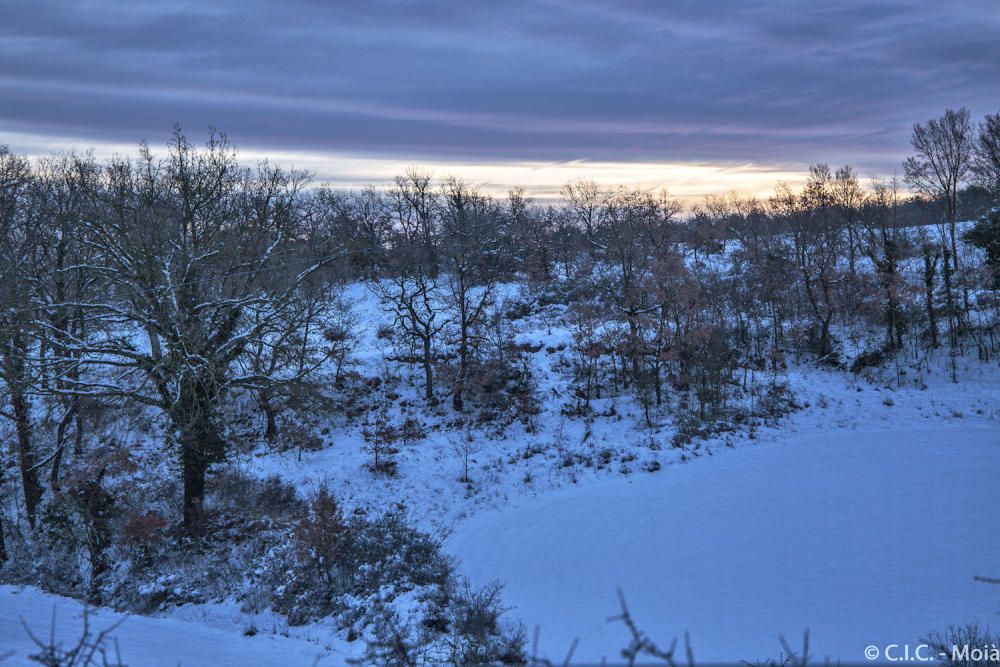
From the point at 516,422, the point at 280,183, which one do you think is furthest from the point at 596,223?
the point at 280,183

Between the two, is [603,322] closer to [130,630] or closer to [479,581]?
[479,581]

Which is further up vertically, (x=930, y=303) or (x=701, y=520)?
(x=930, y=303)

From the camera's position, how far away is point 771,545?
48.6 ft

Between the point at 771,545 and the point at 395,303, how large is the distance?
853 inches

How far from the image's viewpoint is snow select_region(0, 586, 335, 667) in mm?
8148

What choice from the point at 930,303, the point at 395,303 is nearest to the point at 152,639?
the point at 395,303

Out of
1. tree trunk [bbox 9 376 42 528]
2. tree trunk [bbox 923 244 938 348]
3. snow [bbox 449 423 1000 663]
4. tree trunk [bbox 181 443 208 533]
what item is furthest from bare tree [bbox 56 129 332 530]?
tree trunk [bbox 923 244 938 348]

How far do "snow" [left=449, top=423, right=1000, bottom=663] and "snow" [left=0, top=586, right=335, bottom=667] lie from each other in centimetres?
485

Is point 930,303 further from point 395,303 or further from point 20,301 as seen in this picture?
point 20,301

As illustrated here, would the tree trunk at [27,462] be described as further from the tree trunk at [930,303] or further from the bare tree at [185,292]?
the tree trunk at [930,303]

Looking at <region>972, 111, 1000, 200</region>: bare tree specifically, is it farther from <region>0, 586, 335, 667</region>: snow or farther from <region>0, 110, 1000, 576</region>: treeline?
<region>0, 586, 335, 667</region>: snow

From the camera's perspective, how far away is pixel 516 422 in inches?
928

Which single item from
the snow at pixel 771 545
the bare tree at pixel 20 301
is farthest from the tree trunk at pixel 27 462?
the snow at pixel 771 545

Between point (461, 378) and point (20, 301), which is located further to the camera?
point (461, 378)
